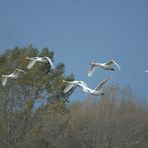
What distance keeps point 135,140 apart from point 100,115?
3479mm

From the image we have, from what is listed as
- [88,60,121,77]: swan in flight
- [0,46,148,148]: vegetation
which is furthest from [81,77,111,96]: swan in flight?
[0,46,148,148]: vegetation

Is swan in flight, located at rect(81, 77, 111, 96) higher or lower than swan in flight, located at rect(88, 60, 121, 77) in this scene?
lower

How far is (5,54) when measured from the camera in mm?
48156

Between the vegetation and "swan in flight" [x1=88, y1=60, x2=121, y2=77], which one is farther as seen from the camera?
the vegetation

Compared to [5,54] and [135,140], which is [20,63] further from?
[135,140]

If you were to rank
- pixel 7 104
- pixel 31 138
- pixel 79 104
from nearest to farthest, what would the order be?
1. pixel 31 138
2. pixel 7 104
3. pixel 79 104

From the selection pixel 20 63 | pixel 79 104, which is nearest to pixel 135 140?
pixel 79 104

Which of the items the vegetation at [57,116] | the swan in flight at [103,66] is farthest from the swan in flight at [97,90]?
the vegetation at [57,116]

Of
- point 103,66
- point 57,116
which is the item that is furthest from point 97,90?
point 57,116

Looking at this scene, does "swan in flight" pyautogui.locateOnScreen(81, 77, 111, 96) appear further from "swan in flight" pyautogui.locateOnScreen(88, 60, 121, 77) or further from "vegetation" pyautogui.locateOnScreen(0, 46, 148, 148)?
"vegetation" pyautogui.locateOnScreen(0, 46, 148, 148)

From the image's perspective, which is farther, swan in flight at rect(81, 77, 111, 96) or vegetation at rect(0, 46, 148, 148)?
vegetation at rect(0, 46, 148, 148)

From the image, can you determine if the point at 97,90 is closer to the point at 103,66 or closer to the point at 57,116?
the point at 103,66

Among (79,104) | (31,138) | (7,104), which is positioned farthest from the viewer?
(79,104)

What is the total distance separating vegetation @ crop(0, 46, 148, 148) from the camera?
43.2 metres
